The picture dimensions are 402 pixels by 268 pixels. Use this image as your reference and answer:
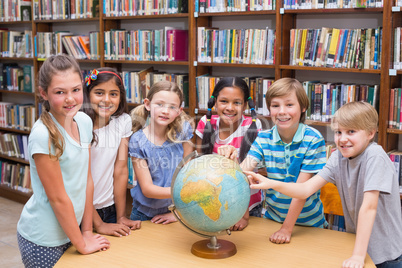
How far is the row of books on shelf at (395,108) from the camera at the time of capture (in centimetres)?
363

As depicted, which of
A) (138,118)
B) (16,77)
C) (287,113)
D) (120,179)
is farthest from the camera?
(16,77)

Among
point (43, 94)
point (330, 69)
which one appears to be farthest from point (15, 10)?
point (43, 94)

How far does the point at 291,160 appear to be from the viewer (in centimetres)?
233

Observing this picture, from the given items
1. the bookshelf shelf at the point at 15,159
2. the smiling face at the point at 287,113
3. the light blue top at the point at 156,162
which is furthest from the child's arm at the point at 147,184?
the bookshelf shelf at the point at 15,159

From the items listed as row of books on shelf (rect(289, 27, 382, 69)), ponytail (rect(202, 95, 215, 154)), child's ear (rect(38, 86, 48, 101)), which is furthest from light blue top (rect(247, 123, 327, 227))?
row of books on shelf (rect(289, 27, 382, 69))

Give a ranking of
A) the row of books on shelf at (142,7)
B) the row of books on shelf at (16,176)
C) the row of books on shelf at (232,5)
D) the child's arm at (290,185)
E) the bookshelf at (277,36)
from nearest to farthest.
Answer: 1. the child's arm at (290,185)
2. the bookshelf at (277,36)
3. the row of books on shelf at (232,5)
4. the row of books on shelf at (142,7)
5. the row of books on shelf at (16,176)

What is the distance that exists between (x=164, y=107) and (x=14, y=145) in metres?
4.36

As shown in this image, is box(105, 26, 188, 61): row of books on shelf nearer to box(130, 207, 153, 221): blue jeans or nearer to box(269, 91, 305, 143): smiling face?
box(130, 207, 153, 221): blue jeans

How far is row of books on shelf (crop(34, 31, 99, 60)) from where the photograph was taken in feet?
17.9

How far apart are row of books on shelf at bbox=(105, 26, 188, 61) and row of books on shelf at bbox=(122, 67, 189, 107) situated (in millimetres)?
160

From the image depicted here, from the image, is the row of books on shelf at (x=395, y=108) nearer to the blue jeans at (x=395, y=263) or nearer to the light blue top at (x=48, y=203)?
the blue jeans at (x=395, y=263)

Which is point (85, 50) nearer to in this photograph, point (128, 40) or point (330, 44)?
point (128, 40)

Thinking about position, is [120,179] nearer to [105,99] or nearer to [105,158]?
[105,158]

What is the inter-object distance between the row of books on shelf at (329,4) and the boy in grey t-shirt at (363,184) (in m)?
1.88
